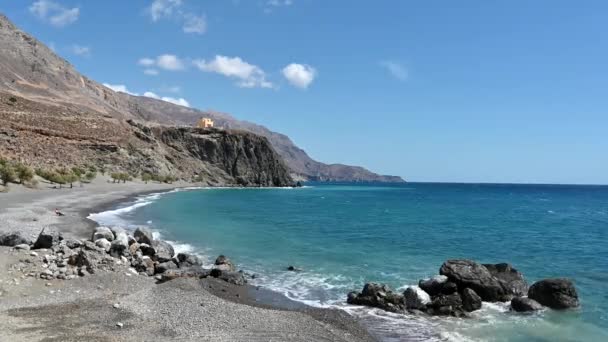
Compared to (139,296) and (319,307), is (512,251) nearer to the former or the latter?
(319,307)

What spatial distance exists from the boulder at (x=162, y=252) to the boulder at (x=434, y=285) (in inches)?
487

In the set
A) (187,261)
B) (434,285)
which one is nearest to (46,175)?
(187,261)

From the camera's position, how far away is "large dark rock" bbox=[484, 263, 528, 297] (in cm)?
2130

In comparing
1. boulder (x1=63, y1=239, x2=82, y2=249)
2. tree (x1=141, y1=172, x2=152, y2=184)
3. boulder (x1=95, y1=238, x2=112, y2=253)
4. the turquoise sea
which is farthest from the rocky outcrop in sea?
tree (x1=141, y1=172, x2=152, y2=184)

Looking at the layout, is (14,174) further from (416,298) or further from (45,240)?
(416,298)

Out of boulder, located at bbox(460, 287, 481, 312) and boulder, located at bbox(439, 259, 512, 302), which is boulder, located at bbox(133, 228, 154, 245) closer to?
boulder, located at bbox(439, 259, 512, 302)

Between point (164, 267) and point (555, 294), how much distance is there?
17.1 metres

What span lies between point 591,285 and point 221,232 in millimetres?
26691

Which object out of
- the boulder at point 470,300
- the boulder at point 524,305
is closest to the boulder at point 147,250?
the boulder at point 470,300

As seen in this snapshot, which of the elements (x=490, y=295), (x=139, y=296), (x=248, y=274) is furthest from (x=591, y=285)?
(x=139, y=296)

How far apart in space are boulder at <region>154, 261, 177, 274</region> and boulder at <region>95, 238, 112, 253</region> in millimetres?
2985

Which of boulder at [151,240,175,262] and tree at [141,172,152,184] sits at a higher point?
tree at [141,172,152,184]

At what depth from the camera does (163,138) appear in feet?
504

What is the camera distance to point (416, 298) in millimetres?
19031
